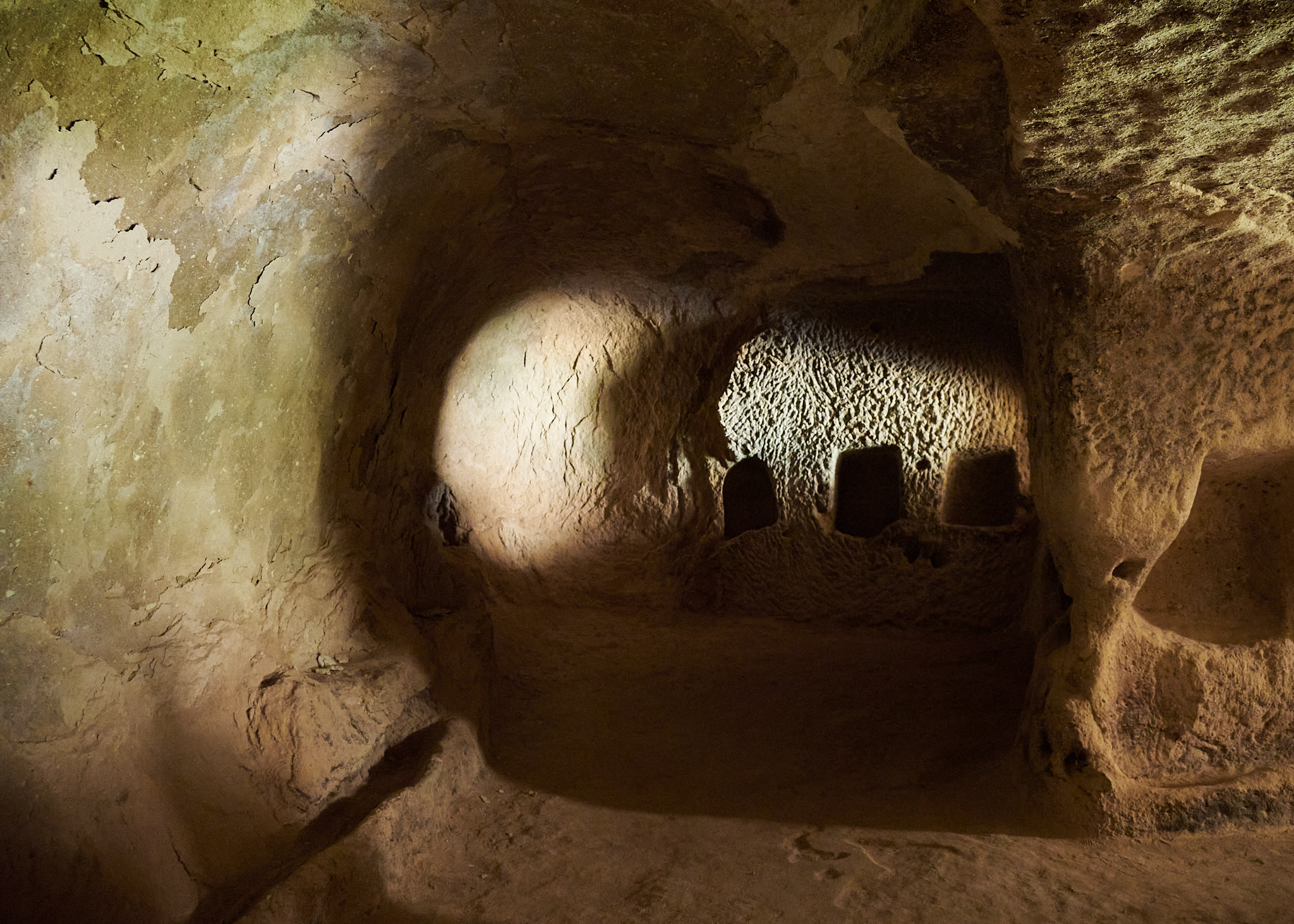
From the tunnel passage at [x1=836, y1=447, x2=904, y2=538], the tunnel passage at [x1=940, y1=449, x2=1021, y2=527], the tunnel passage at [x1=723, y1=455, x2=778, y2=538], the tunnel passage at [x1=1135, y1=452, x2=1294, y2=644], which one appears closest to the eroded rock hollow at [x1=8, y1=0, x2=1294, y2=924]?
the tunnel passage at [x1=1135, y1=452, x2=1294, y2=644]

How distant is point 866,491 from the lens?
450cm

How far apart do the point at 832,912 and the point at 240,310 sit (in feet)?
6.65

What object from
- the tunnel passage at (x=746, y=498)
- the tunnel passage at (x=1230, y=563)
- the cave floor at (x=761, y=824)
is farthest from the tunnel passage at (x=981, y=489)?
the tunnel passage at (x=1230, y=563)

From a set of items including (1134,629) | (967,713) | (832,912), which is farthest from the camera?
(967,713)

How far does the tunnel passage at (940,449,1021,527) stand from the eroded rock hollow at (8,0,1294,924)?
605 millimetres

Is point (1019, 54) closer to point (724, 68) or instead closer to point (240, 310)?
point (724, 68)

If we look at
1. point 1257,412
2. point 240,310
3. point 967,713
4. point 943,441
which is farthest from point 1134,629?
point 240,310

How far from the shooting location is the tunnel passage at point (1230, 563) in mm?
2596

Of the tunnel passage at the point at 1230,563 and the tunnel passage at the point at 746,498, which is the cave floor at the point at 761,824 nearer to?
the tunnel passage at the point at 1230,563

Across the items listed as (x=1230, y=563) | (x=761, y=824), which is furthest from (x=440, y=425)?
(x=1230, y=563)

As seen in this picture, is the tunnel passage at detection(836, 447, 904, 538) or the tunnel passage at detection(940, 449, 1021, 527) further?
the tunnel passage at detection(836, 447, 904, 538)

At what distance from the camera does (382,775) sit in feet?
8.45

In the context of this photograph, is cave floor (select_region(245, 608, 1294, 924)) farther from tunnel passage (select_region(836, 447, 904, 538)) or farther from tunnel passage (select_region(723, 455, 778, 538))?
tunnel passage (select_region(723, 455, 778, 538))

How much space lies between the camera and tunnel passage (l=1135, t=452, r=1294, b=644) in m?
2.60
